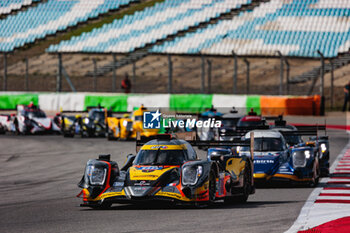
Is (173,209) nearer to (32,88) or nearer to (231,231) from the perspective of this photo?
(231,231)

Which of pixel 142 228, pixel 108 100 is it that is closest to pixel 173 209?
pixel 142 228

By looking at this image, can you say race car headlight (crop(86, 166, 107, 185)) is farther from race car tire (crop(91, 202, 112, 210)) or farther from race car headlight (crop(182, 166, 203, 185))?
race car headlight (crop(182, 166, 203, 185))

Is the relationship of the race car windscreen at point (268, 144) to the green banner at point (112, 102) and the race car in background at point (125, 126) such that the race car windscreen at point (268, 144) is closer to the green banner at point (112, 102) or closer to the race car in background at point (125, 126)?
the race car in background at point (125, 126)

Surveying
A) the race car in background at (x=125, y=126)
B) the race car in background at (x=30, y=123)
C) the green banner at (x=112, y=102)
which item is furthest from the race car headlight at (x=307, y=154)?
the green banner at (x=112, y=102)

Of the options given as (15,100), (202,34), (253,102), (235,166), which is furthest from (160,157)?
(202,34)

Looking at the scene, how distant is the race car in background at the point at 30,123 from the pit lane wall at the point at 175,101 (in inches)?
273

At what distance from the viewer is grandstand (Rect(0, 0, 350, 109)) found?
3900 cm

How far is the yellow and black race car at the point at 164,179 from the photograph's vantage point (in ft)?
36.6

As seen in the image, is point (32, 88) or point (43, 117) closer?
point (43, 117)

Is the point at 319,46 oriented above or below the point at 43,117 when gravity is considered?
above

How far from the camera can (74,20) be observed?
164ft

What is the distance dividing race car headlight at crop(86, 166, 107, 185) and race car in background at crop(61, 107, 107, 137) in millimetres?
18158

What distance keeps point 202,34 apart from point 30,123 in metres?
14.1

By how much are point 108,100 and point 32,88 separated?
735 cm
